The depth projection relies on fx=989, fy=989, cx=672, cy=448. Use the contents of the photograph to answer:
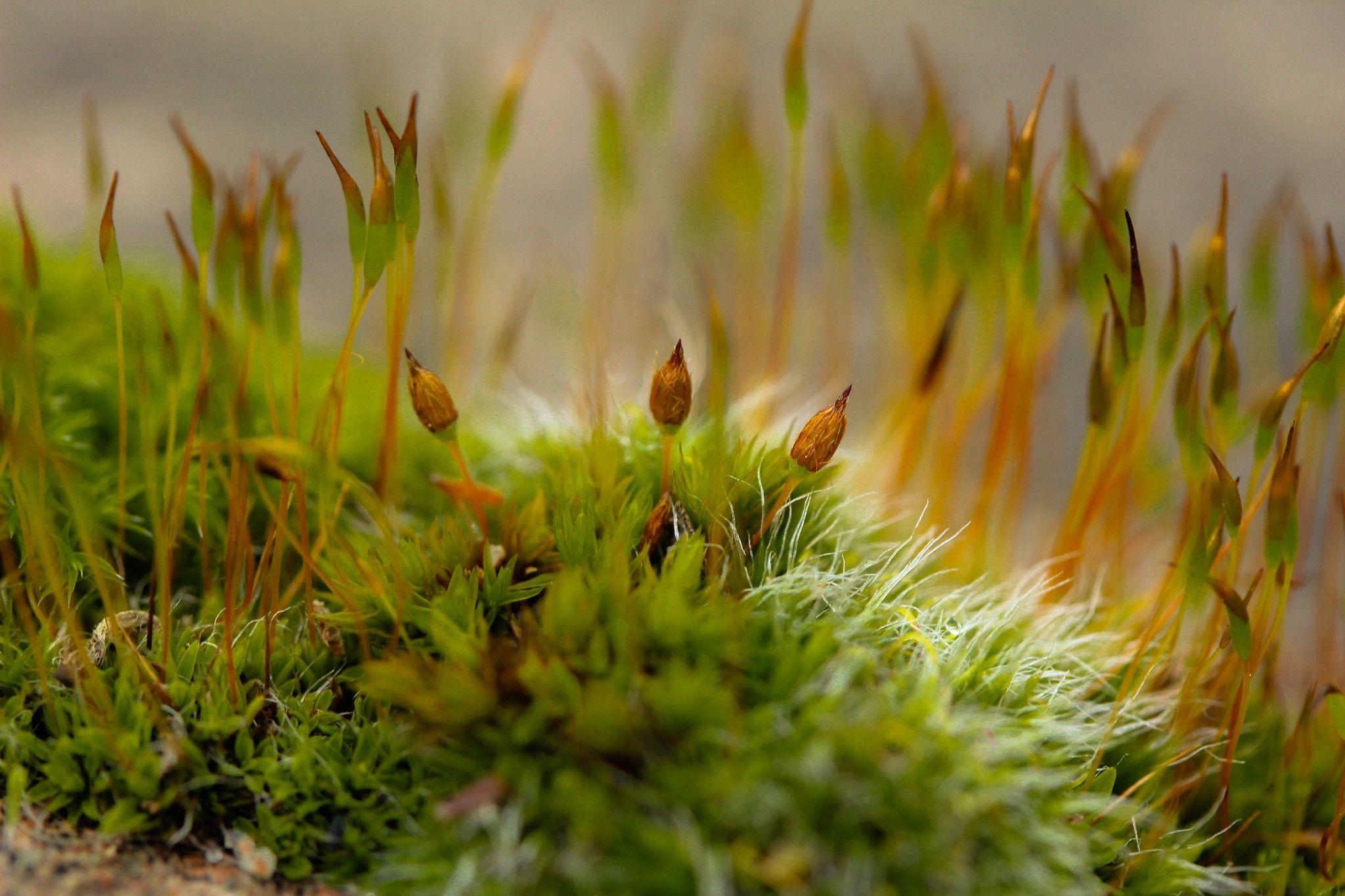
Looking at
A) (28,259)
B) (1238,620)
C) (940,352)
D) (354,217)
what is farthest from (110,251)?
(1238,620)

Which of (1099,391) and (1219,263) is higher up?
(1219,263)

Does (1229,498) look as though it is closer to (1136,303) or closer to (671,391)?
(1136,303)

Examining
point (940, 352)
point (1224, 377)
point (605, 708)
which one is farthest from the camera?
point (940, 352)

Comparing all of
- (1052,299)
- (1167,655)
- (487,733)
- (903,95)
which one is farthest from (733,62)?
(487,733)

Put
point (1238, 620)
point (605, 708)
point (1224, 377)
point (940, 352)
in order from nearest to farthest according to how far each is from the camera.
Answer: point (605, 708), point (1238, 620), point (1224, 377), point (940, 352)

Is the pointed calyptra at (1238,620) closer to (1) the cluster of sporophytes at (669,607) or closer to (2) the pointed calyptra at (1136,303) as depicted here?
(1) the cluster of sporophytes at (669,607)

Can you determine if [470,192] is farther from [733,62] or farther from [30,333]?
[30,333]

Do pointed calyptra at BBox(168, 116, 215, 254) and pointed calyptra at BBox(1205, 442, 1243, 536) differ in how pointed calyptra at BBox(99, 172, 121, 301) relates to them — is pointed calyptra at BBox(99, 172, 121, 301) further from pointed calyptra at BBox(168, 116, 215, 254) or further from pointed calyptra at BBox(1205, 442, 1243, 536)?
pointed calyptra at BBox(1205, 442, 1243, 536)

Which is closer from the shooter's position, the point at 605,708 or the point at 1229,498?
the point at 605,708

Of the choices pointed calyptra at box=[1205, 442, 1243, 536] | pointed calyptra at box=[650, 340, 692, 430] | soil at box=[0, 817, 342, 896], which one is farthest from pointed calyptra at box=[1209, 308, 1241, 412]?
soil at box=[0, 817, 342, 896]
